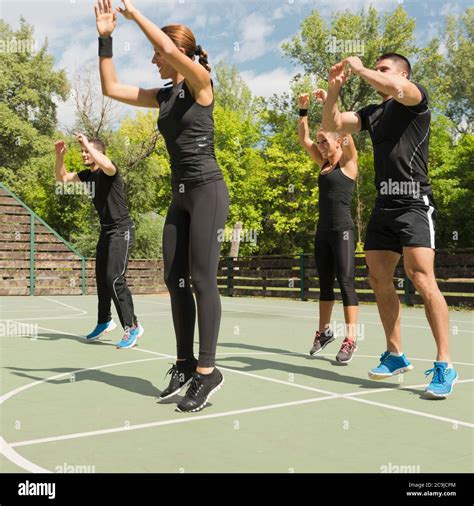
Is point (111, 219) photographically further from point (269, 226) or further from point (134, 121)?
point (134, 121)

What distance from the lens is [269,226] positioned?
138 ft

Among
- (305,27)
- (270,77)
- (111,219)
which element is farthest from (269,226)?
(111,219)

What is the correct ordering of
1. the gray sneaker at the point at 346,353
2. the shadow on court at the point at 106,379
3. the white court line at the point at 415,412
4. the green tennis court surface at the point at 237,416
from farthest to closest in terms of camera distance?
the gray sneaker at the point at 346,353
the shadow on court at the point at 106,379
the white court line at the point at 415,412
the green tennis court surface at the point at 237,416

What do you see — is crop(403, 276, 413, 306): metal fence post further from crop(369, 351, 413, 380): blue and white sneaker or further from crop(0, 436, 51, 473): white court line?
crop(0, 436, 51, 473): white court line

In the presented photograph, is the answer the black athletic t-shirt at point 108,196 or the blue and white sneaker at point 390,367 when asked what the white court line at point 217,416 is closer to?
the blue and white sneaker at point 390,367

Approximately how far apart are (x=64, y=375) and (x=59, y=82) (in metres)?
40.7

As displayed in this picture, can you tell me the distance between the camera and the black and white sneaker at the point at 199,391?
134 inches

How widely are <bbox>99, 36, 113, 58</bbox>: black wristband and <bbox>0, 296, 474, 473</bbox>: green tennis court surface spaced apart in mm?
2077

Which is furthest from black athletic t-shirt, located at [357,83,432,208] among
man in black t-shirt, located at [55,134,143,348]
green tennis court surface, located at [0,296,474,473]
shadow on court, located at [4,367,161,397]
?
man in black t-shirt, located at [55,134,143,348]

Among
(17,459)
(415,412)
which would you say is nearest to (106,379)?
(17,459)

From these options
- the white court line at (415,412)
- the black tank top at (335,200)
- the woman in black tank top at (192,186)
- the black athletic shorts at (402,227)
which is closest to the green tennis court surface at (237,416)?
the white court line at (415,412)

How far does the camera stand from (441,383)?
12.2 ft

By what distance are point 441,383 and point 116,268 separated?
3.72m

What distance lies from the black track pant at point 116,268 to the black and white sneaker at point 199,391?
114 inches
